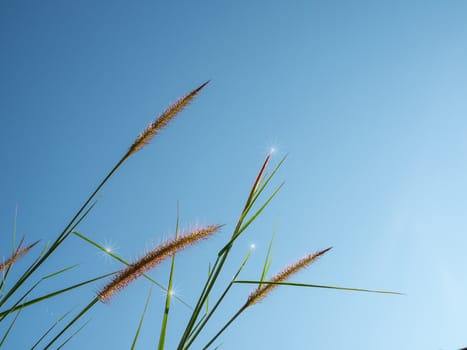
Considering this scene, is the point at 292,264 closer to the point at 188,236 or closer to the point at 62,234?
the point at 188,236

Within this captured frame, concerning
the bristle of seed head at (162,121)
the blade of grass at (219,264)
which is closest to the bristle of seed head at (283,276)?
the blade of grass at (219,264)

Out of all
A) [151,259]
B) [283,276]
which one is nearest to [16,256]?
[151,259]

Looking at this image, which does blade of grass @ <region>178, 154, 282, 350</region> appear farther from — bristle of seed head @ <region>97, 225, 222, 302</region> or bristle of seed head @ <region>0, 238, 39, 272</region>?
bristle of seed head @ <region>0, 238, 39, 272</region>

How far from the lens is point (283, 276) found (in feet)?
7.55

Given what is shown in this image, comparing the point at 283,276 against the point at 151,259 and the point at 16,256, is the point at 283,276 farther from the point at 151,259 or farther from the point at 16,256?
the point at 16,256

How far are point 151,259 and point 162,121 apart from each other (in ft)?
3.01

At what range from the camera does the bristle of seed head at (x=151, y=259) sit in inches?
80.3

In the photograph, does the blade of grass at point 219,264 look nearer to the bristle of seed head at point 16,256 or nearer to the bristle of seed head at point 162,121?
the bristle of seed head at point 162,121

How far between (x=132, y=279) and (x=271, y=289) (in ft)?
2.43

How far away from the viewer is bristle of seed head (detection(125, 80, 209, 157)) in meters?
2.42

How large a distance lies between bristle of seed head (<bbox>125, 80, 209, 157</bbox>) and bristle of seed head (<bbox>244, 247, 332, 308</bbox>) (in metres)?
1.06

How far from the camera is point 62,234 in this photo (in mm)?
2008

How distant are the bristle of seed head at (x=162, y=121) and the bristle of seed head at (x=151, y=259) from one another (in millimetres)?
591

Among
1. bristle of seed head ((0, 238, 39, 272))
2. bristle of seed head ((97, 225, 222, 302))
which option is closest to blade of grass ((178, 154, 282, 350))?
bristle of seed head ((97, 225, 222, 302))
